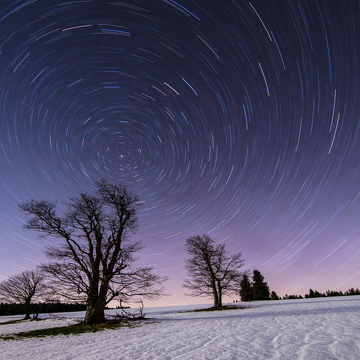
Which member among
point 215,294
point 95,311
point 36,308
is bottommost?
point 95,311

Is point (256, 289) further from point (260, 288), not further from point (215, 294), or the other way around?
point (215, 294)

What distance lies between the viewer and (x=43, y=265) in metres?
11.2

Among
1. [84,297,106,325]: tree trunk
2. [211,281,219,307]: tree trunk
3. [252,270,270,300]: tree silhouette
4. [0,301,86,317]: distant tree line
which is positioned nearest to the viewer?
[84,297,106,325]: tree trunk

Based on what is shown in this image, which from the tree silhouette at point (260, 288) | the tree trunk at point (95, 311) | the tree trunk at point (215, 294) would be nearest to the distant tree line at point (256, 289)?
the tree silhouette at point (260, 288)

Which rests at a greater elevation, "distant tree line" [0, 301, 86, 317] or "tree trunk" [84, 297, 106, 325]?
"distant tree line" [0, 301, 86, 317]

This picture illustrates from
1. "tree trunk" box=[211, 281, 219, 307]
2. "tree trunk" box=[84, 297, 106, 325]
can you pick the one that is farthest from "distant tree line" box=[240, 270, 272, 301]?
"tree trunk" box=[84, 297, 106, 325]

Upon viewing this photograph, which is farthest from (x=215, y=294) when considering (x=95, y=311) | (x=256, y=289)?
(x=256, y=289)

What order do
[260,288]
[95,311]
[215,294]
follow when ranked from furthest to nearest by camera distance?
[260,288], [215,294], [95,311]

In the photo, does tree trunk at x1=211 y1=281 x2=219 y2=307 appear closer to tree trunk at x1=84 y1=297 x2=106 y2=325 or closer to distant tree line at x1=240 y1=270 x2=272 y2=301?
tree trunk at x1=84 y1=297 x2=106 y2=325

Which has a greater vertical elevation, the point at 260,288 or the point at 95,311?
the point at 260,288

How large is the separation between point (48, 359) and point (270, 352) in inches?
214

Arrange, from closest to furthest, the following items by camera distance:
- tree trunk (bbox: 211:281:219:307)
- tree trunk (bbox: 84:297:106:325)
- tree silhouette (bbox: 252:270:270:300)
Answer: tree trunk (bbox: 84:297:106:325)
tree trunk (bbox: 211:281:219:307)
tree silhouette (bbox: 252:270:270:300)

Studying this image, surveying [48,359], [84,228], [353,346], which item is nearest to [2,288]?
[84,228]

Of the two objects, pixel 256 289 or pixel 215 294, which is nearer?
pixel 215 294
